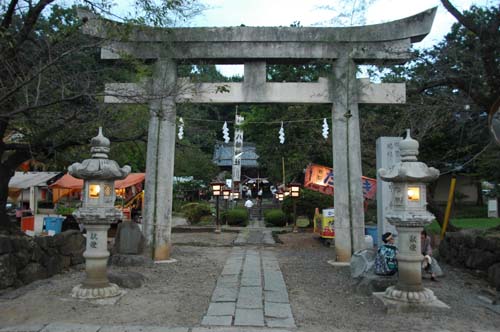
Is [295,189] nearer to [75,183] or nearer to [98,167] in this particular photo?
[75,183]

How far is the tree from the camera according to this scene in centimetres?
808

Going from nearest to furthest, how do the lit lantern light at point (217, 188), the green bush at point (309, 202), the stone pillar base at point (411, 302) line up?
the stone pillar base at point (411, 302) → the lit lantern light at point (217, 188) → the green bush at point (309, 202)

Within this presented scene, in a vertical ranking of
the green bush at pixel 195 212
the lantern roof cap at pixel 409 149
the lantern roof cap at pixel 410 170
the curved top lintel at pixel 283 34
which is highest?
the curved top lintel at pixel 283 34

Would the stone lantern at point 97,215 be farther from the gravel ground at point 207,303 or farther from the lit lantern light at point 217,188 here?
the lit lantern light at point 217,188

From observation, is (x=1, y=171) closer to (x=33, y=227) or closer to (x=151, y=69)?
(x=151, y=69)

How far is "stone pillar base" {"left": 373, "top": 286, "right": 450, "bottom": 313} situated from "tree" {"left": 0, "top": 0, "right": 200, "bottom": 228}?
596 cm

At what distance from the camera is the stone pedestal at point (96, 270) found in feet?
23.7

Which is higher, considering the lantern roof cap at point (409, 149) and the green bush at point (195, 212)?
the lantern roof cap at point (409, 149)

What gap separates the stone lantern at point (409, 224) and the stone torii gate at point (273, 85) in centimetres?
387

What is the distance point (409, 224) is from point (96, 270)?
17.1ft

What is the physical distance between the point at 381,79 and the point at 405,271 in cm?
680

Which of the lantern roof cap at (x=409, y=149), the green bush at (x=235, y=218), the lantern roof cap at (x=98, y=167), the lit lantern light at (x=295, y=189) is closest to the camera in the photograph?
the lantern roof cap at (x=409, y=149)

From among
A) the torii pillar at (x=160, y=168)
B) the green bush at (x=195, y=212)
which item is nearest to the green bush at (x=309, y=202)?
the green bush at (x=195, y=212)

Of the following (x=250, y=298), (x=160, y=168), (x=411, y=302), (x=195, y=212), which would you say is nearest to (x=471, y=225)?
(x=411, y=302)
